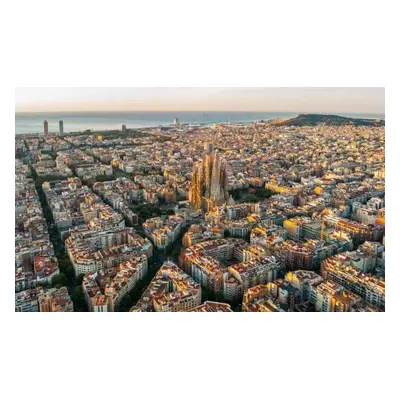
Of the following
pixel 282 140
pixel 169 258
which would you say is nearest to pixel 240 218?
pixel 169 258

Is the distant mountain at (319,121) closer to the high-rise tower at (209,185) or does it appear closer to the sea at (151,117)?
the sea at (151,117)

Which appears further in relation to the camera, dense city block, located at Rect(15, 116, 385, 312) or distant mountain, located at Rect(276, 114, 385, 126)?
distant mountain, located at Rect(276, 114, 385, 126)

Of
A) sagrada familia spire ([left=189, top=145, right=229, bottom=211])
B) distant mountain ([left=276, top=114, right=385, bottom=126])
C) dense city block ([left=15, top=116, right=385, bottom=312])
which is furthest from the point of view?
sagrada familia spire ([left=189, top=145, right=229, bottom=211])

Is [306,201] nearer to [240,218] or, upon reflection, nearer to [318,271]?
[240,218]

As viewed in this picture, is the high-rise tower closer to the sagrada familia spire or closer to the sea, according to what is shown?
the sagrada familia spire

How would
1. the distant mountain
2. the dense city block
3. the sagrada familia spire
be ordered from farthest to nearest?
1. the sagrada familia spire
2. the distant mountain
3. the dense city block

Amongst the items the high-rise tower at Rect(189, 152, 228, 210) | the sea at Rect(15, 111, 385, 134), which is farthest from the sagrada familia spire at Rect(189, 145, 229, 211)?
the sea at Rect(15, 111, 385, 134)

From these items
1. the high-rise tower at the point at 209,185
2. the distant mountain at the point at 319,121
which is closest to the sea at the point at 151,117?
the distant mountain at the point at 319,121

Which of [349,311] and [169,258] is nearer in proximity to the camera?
[349,311]
